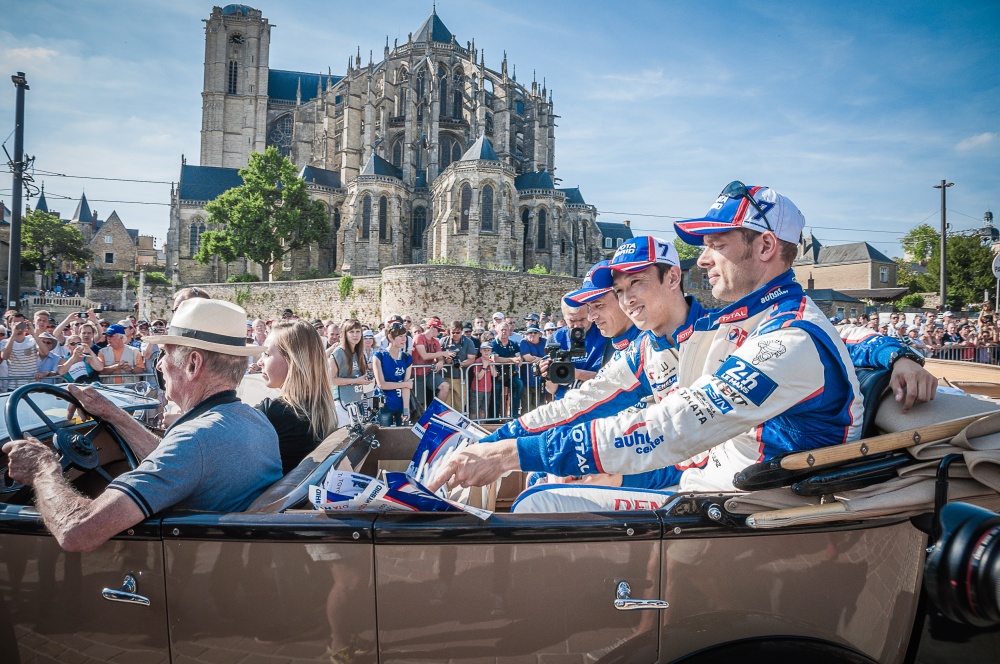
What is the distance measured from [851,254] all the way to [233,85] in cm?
6488

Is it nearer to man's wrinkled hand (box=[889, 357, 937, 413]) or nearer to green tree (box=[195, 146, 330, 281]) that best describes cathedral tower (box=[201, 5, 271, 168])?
green tree (box=[195, 146, 330, 281])

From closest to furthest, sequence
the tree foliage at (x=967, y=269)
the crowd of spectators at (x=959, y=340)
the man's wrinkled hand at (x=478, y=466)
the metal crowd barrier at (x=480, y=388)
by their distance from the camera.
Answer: the man's wrinkled hand at (x=478, y=466)
the metal crowd barrier at (x=480, y=388)
the crowd of spectators at (x=959, y=340)
the tree foliage at (x=967, y=269)

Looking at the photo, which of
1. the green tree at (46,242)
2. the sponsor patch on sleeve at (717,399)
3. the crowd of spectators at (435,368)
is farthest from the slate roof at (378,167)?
the sponsor patch on sleeve at (717,399)

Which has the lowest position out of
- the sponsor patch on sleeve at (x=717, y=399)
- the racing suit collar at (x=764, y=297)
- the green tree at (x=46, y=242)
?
the sponsor patch on sleeve at (x=717, y=399)

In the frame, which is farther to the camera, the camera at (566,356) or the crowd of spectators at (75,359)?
the crowd of spectators at (75,359)

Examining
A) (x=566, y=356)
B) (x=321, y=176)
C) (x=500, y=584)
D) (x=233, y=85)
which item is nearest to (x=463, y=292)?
(x=321, y=176)

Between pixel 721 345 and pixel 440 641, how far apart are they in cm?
149

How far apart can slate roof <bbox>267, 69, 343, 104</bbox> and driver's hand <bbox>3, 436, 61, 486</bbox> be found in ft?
221

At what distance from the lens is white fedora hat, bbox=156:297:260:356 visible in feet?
7.59

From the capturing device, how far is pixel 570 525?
65.9 inches

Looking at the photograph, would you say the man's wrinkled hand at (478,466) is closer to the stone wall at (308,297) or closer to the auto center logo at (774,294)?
the auto center logo at (774,294)

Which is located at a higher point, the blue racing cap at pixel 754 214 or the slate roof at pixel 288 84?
the slate roof at pixel 288 84

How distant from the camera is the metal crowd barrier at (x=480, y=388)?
9.22m

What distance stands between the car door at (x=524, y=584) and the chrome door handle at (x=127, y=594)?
0.76 meters
